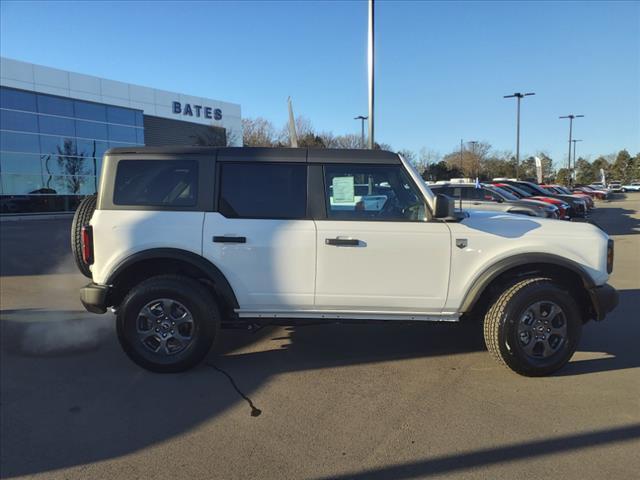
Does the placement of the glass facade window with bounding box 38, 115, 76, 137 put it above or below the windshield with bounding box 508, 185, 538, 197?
above

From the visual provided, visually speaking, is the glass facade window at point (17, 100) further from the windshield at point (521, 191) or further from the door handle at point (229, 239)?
the door handle at point (229, 239)

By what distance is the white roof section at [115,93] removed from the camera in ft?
87.7

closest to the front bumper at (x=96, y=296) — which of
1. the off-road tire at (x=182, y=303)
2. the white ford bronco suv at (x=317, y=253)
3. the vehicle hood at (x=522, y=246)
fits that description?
the white ford bronco suv at (x=317, y=253)

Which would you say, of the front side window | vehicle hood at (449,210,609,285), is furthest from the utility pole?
vehicle hood at (449,210,609,285)

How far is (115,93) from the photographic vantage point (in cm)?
3203

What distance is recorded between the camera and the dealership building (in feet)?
87.3

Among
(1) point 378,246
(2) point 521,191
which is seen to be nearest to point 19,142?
(2) point 521,191

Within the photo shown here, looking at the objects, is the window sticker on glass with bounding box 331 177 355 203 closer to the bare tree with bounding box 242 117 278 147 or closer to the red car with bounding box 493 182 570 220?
the red car with bounding box 493 182 570 220

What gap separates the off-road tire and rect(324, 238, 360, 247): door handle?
1218 mm

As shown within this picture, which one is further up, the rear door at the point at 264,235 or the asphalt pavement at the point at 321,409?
the rear door at the point at 264,235

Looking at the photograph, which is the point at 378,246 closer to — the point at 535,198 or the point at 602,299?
the point at 602,299

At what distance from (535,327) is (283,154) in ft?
8.82

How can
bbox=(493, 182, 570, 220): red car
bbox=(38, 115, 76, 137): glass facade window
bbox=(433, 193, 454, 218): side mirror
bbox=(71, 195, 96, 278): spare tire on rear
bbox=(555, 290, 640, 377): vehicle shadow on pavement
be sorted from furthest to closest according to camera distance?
bbox=(38, 115, 76, 137): glass facade window → bbox=(493, 182, 570, 220): red car → bbox=(71, 195, 96, 278): spare tire on rear → bbox=(555, 290, 640, 377): vehicle shadow on pavement → bbox=(433, 193, 454, 218): side mirror

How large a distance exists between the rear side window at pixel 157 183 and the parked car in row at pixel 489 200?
981 centimetres
